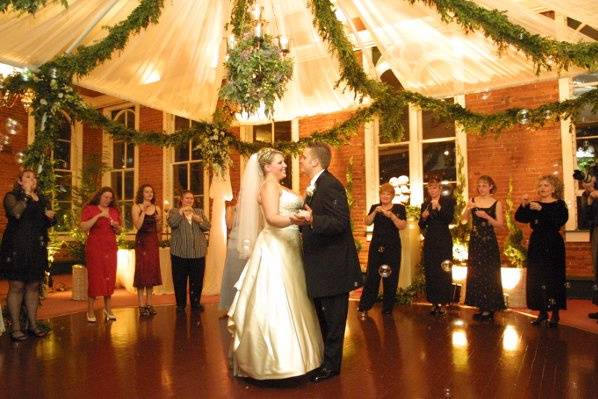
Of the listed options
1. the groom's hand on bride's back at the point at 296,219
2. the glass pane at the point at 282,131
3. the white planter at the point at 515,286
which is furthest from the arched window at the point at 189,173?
the groom's hand on bride's back at the point at 296,219

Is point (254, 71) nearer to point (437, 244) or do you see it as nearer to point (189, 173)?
point (437, 244)

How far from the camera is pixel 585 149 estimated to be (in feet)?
24.6

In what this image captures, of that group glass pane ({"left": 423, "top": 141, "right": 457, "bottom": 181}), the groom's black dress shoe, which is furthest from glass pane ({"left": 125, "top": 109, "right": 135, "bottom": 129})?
the groom's black dress shoe

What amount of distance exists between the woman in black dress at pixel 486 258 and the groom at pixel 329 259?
257 centimetres

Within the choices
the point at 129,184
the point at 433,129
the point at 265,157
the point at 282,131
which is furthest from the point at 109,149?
the point at 265,157

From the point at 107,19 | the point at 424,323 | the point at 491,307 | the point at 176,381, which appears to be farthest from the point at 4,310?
the point at 491,307

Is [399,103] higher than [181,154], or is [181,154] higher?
[181,154]

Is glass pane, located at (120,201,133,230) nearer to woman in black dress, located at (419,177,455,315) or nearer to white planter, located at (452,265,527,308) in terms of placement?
woman in black dress, located at (419,177,455,315)

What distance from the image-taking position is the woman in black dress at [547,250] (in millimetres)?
5035

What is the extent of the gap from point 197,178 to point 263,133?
2019 mm

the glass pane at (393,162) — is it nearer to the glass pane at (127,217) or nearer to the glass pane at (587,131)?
the glass pane at (587,131)

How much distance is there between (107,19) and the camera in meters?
5.28

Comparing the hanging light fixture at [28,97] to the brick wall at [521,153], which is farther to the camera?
the brick wall at [521,153]

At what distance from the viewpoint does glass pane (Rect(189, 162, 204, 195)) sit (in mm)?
11430
